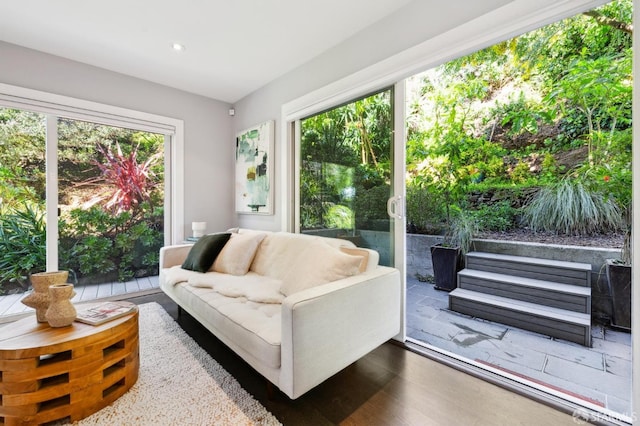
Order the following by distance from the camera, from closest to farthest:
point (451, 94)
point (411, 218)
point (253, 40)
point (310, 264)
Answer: point (310, 264)
point (253, 40)
point (451, 94)
point (411, 218)

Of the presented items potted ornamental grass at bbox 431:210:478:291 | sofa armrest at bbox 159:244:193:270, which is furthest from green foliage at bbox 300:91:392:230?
potted ornamental grass at bbox 431:210:478:291

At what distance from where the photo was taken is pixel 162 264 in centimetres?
282

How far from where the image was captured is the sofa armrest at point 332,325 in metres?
1.30

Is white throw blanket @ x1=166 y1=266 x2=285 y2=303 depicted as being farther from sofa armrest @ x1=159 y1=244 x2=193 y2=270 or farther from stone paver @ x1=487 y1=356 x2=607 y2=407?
stone paver @ x1=487 y1=356 x2=607 y2=407

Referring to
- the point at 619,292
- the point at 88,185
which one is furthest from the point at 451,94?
the point at 88,185

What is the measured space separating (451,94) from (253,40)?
8.65ft

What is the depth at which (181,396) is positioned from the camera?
4.94 ft

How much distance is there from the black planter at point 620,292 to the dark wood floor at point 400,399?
1.51 metres

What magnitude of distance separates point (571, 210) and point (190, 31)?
160 inches

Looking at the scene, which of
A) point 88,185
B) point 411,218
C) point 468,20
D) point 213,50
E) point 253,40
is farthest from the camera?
point 411,218

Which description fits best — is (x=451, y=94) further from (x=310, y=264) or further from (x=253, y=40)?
(x=310, y=264)

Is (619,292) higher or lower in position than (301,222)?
lower

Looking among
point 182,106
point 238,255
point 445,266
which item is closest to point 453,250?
point 445,266

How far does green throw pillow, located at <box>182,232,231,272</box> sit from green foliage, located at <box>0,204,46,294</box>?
1.56 metres
